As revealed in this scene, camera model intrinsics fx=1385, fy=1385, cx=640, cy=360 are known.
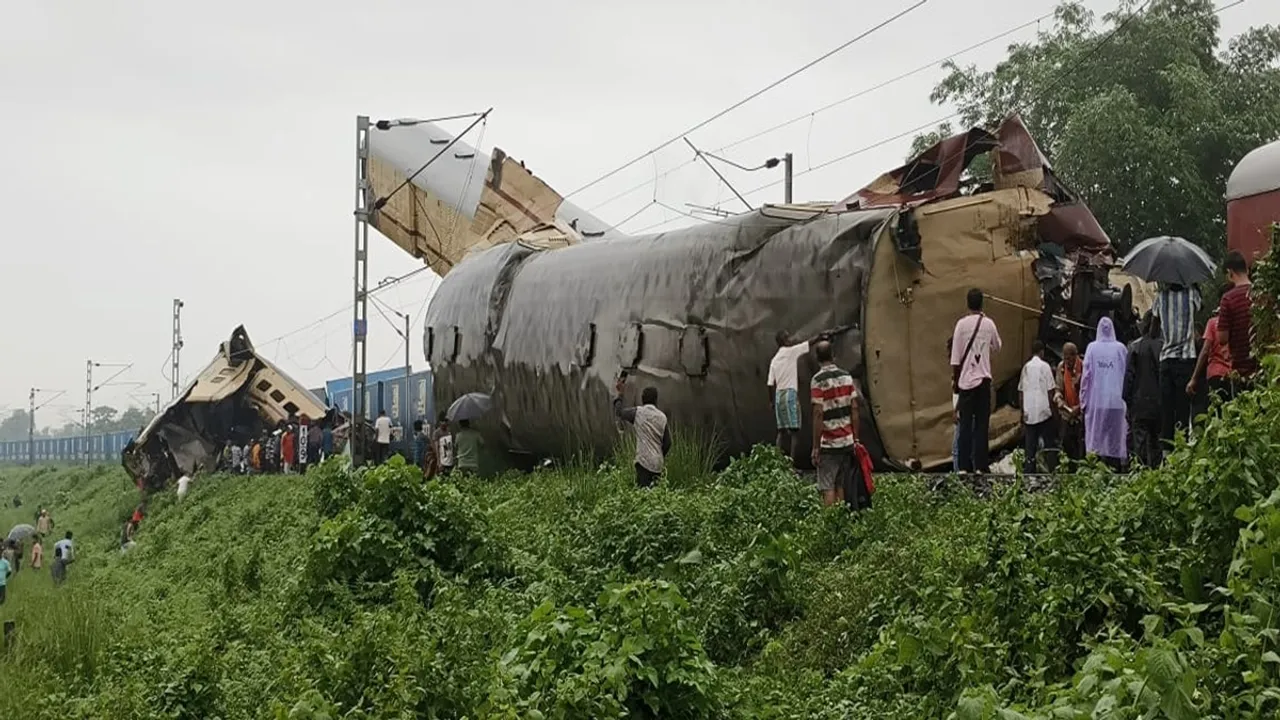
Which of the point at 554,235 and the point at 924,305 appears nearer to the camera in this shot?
the point at 924,305

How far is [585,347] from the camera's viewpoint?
1495cm

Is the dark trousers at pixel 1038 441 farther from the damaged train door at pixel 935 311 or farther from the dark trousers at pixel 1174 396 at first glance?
the dark trousers at pixel 1174 396

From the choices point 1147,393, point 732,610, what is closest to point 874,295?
point 1147,393

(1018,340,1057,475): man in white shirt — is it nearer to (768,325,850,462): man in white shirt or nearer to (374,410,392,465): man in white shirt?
(768,325,850,462): man in white shirt

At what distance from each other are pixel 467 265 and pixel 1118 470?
10791 mm

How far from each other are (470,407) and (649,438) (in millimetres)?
5625

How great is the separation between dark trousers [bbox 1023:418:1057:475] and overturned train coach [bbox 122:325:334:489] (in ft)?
79.2

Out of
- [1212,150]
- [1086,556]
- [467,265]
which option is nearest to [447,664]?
[1086,556]

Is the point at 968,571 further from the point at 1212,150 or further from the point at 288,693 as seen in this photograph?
the point at 1212,150

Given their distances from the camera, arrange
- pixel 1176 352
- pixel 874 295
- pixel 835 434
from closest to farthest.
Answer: pixel 835 434 → pixel 1176 352 → pixel 874 295

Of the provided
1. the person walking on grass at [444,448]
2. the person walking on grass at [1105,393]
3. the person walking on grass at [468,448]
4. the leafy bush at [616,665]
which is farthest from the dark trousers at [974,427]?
the person walking on grass at [444,448]

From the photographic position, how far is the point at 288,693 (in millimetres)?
7590

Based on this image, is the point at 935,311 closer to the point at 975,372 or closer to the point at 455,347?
the point at 975,372

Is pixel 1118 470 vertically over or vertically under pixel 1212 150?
under
